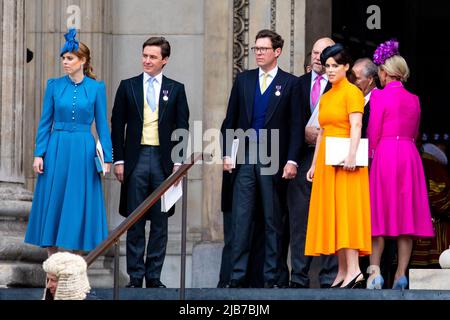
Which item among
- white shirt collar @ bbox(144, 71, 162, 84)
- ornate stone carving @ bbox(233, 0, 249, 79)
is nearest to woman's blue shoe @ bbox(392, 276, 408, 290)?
white shirt collar @ bbox(144, 71, 162, 84)

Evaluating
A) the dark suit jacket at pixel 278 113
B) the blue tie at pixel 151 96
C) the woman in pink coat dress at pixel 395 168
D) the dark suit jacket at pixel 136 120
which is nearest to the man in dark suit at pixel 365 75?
the woman in pink coat dress at pixel 395 168

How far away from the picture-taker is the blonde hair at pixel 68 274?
44.1 ft

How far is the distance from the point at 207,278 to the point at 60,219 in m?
2.18

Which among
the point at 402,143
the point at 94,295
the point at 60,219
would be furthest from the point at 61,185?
the point at 402,143

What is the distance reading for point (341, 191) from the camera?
16.7 meters

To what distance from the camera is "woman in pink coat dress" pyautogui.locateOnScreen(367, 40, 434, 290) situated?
17047mm

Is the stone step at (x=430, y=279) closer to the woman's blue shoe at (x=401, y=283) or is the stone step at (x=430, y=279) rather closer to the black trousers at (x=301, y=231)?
the woman's blue shoe at (x=401, y=283)

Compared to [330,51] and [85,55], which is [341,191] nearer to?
[330,51]

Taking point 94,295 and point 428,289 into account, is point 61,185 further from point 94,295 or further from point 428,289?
point 428,289

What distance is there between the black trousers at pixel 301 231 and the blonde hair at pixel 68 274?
12.6ft

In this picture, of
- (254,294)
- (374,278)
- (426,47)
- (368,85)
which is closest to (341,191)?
(374,278)

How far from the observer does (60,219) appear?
17.2 metres
